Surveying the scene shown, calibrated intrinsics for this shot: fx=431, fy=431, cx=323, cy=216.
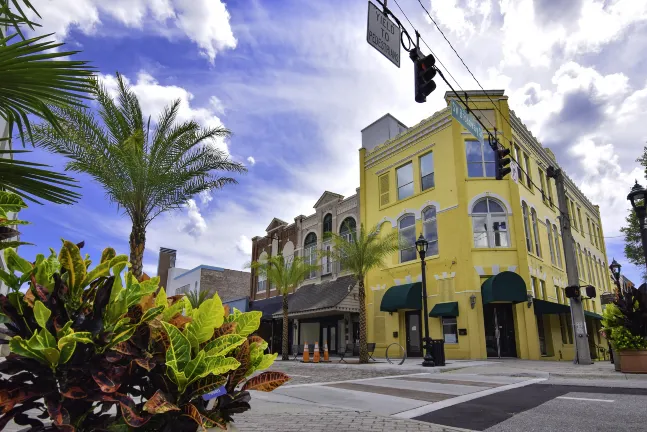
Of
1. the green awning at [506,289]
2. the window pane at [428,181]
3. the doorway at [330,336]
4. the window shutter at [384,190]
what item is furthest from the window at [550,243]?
the doorway at [330,336]

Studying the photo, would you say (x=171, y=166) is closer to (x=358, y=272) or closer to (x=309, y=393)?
(x=309, y=393)

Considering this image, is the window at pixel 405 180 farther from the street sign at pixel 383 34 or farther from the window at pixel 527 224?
the street sign at pixel 383 34

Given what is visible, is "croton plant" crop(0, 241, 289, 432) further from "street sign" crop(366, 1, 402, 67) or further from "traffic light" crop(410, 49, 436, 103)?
"traffic light" crop(410, 49, 436, 103)

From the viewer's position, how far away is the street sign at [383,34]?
7590mm

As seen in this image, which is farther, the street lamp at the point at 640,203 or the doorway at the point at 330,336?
the doorway at the point at 330,336

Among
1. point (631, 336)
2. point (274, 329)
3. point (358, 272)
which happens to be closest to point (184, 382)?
point (631, 336)

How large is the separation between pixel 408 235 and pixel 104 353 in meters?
23.4

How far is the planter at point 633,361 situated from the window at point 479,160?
12.4 m

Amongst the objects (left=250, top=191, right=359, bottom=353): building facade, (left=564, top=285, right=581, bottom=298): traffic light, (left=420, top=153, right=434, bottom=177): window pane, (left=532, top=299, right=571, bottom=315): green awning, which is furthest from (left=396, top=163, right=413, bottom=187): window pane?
(left=564, top=285, right=581, bottom=298): traffic light

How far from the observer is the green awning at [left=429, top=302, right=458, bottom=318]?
65.6 feet

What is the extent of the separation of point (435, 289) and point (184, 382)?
20.9 metres

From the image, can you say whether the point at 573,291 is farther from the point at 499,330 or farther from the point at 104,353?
the point at 104,353

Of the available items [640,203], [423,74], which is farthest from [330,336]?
[423,74]

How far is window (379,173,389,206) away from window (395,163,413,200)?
869 mm
